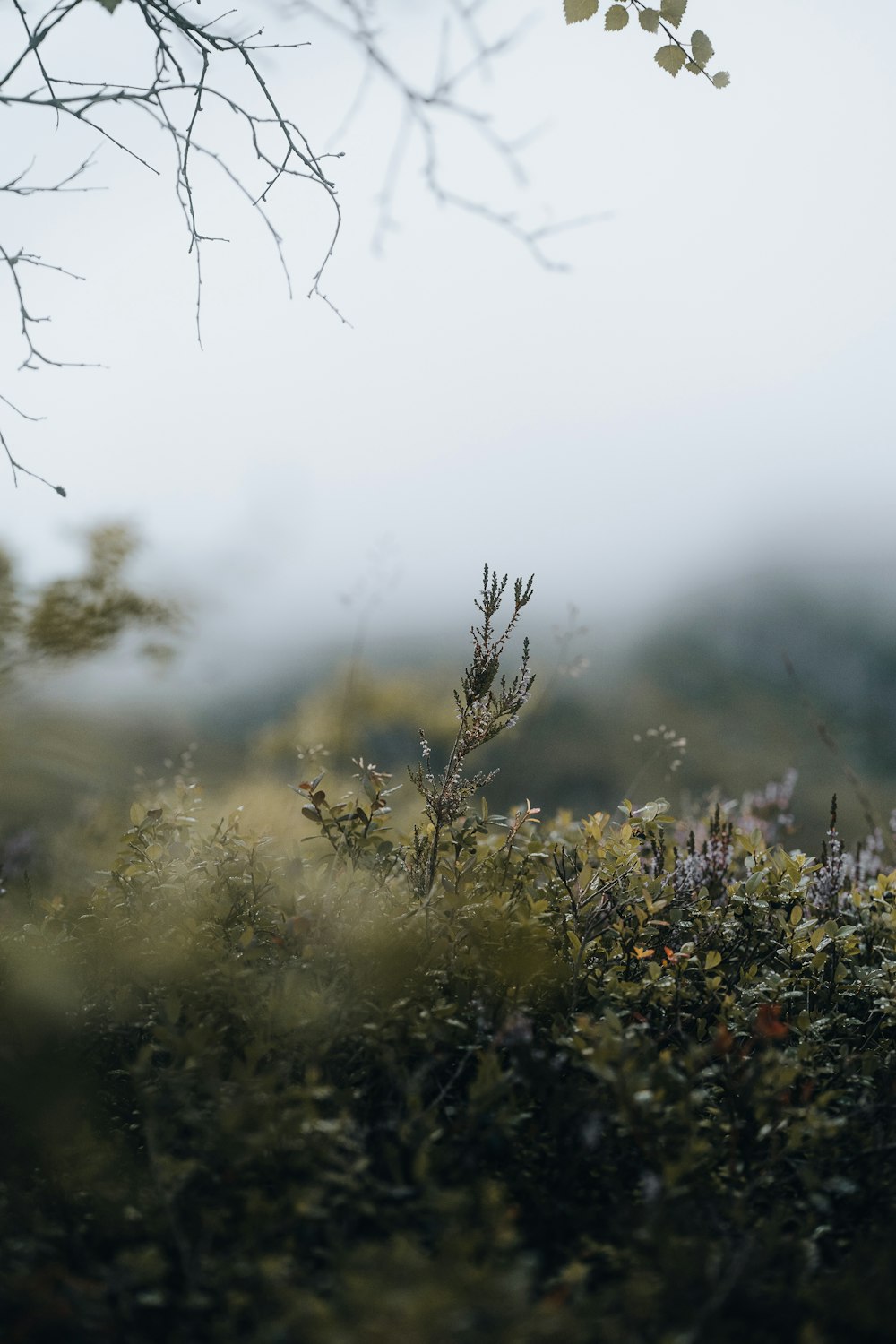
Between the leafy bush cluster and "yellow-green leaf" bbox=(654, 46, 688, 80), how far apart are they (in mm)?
1487

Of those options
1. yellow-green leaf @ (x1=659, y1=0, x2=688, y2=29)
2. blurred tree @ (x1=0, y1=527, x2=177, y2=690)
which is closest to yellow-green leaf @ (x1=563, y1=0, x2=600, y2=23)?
yellow-green leaf @ (x1=659, y1=0, x2=688, y2=29)

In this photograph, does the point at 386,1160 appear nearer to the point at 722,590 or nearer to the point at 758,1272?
the point at 758,1272

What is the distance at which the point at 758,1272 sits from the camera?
5.06 feet

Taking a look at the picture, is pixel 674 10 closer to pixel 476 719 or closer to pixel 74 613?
pixel 476 719

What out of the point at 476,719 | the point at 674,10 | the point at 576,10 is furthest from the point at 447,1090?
the point at 674,10

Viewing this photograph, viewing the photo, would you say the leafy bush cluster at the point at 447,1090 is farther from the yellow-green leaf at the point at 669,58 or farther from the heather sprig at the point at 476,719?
the yellow-green leaf at the point at 669,58

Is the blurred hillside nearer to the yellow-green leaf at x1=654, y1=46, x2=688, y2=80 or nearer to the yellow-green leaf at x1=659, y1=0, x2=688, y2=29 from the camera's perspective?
the yellow-green leaf at x1=654, y1=46, x2=688, y2=80

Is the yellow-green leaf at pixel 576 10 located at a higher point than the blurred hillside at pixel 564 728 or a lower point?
higher

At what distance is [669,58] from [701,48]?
0.31 feet

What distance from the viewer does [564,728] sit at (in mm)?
12055

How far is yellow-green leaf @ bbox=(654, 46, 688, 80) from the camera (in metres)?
2.54

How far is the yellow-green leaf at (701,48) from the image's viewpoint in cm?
253

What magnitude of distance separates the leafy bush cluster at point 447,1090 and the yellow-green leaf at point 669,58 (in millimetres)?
1487

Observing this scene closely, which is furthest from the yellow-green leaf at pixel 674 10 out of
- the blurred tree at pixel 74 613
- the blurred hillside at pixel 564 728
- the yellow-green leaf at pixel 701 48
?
the blurred tree at pixel 74 613
